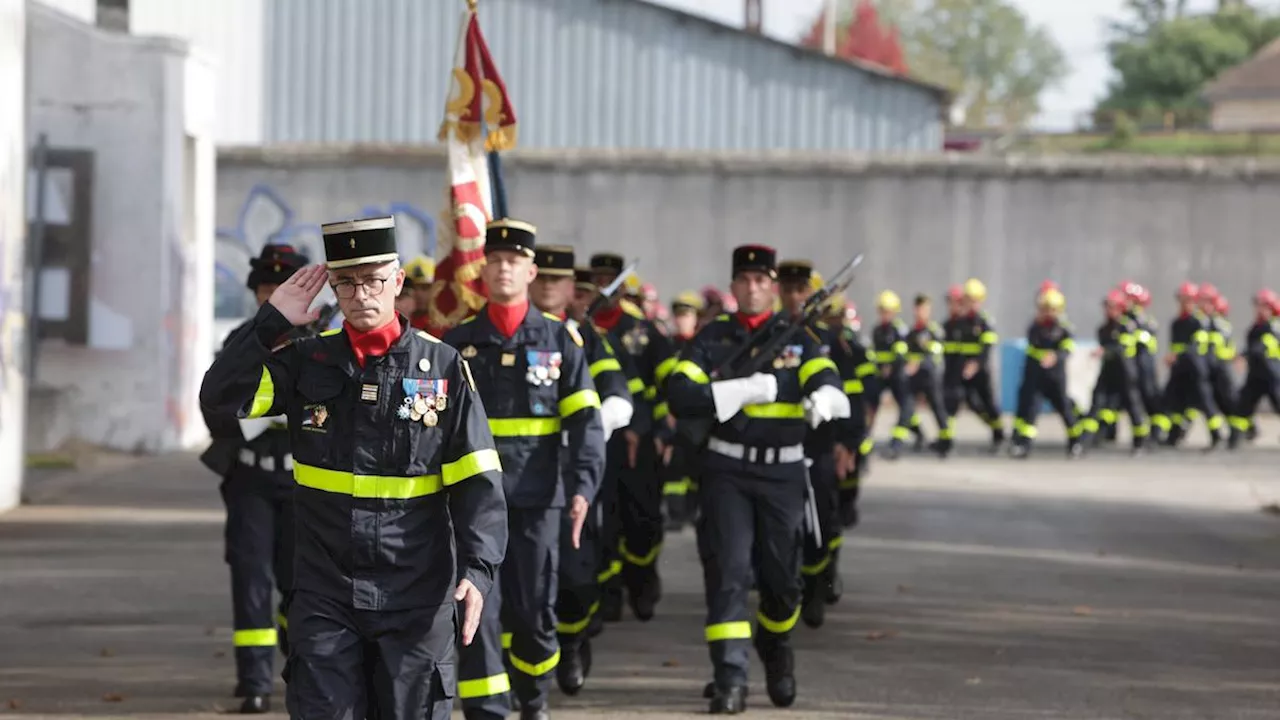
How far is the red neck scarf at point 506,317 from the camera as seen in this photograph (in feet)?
28.7

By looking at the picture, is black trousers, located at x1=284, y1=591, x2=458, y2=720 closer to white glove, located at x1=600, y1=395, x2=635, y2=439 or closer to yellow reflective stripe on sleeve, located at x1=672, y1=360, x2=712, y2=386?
yellow reflective stripe on sleeve, located at x1=672, y1=360, x2=712, y2=386

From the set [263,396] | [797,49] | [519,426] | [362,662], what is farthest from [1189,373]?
[263,396]

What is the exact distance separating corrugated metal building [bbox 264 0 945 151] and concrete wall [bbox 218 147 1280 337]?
14.4 feet

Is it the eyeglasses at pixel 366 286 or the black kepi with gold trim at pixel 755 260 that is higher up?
the black kepi with gold trim at pixel 755 260

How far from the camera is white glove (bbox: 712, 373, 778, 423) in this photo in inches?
367

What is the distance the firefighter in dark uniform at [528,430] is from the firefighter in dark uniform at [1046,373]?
1623 centimetres

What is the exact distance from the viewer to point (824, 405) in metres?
9.32

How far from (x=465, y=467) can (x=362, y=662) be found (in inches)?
24.8

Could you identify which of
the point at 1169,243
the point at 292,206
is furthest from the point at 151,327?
the point at 1169,243

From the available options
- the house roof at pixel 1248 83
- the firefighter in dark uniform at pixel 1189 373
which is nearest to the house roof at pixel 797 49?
the firefighter in dark uniform at pixel 1189 373

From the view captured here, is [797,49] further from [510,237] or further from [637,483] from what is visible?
[510,237]

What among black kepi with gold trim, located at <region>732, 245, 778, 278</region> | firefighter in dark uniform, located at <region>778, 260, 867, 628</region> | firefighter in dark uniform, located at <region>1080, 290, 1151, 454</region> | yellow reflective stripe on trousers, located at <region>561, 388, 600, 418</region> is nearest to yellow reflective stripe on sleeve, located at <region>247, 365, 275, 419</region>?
yellow reflective stripe on trousers, located at <region>561, 388, 600, 418</region>

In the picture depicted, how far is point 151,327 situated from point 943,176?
524 inches

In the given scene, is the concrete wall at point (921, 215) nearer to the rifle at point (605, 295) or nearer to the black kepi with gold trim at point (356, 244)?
the rifle at point (605, 295)
